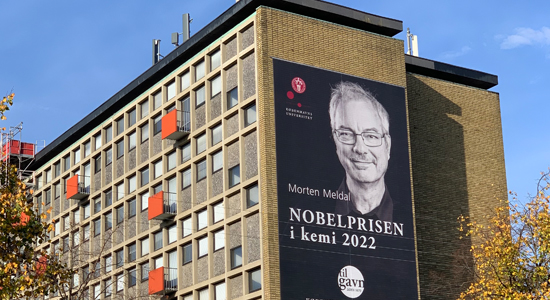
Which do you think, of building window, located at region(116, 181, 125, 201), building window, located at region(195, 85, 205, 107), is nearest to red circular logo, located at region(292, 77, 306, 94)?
building window, located at region(195, 85, 205, 107)

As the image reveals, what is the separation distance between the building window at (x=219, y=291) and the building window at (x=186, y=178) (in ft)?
23.5

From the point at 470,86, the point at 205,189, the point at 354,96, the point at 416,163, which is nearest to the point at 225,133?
the point at 205,189

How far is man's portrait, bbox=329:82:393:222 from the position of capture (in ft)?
173

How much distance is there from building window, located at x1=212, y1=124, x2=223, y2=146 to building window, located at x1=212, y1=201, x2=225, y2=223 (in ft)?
12.0

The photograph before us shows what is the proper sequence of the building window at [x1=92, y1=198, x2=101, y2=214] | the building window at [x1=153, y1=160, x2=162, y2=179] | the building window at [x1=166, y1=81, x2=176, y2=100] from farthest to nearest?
the building window at [x1=92, y1=198, x2=101, y2=214], the building window at [x1=153, y1=160, x2=162, y2=179], the building window at [x1=166, y1=81, x2=176, y2=100]

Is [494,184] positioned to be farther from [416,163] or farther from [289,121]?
[289,121]

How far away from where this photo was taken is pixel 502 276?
40312 mm

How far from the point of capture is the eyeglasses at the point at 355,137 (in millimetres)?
53000

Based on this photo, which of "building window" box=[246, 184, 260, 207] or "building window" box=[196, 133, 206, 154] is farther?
"building window" box=[196, 133, 206, 154]

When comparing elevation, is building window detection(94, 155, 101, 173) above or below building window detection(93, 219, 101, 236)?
above

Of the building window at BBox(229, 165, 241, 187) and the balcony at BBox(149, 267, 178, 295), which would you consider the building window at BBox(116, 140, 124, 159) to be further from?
the building window at BBox(229, 165, 241, 187)

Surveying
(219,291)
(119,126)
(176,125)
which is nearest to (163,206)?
(176,125)

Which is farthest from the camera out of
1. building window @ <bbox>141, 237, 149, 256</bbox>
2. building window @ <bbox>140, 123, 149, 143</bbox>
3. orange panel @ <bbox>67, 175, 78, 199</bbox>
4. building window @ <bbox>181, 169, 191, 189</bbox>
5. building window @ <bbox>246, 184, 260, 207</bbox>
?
orange panel @ <bbox>67, 175, 78, 199</bbox>

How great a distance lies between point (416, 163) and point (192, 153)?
1333 cm
